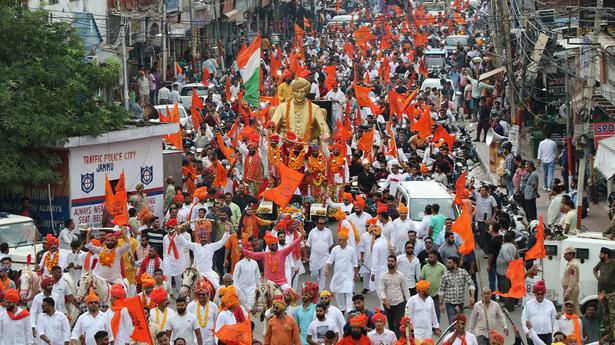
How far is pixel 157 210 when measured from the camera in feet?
90.7

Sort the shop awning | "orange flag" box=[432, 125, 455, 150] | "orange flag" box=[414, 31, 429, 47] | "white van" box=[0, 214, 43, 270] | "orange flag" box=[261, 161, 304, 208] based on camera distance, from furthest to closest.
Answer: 1. "orange flag" box=[414, 31, 429, 47]
2. "orange flag" box=[432, 125, 455, 150]
3. the shop awning
4. "orange flag" box=[261, 161, 304, 208]
5. "white van" box=[0, 214, 43, 270]

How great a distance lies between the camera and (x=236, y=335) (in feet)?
52.3

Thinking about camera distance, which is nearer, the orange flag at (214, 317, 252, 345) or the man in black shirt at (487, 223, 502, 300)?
the orange flag at (214, 317, 252, 345)

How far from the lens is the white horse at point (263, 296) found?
742 inches

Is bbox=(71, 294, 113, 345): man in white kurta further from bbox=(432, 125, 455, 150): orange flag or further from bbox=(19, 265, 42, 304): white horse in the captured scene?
bbox=(432, 125, 455, 150): orange flag

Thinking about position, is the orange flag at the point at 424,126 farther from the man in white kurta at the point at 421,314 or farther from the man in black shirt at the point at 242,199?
the man in white kurta at the point at 421,314

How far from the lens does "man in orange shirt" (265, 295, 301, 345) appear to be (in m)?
16.3

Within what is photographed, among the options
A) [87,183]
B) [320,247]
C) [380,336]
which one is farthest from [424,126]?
[380,336]

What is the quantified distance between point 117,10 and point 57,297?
27.9 meters

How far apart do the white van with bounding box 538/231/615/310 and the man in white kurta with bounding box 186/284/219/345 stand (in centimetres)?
487

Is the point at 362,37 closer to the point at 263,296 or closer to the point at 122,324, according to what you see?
the point at 263,296

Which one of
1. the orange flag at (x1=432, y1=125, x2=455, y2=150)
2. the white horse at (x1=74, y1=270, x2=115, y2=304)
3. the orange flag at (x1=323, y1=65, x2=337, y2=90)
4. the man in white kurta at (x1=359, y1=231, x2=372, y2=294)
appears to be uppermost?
the orange flag at (x1=323, y1=65, x2=337, y2=90)

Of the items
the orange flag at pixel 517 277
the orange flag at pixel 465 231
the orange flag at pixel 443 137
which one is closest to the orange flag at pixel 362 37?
the orange flag at pixel 443 137

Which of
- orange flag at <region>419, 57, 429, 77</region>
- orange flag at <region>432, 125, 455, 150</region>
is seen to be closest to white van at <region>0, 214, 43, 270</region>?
orange flag at <region>432, 125, 455, 150</region>
